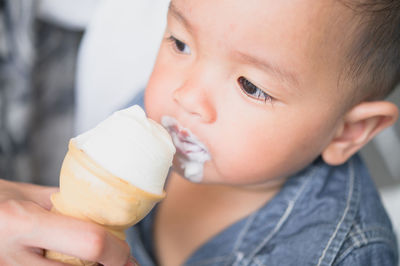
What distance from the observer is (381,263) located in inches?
39.5

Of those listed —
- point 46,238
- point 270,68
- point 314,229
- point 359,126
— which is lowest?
point 314,229

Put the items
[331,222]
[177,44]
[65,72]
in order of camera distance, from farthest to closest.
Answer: [65,72] → [331,222] → [177,44]

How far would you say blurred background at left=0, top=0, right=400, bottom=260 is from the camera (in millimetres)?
1220

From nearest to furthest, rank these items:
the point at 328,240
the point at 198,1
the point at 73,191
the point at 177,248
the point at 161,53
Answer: the point at 73,191 < the point at 198,1 < the point at 161,53 < the point at 328,240 < the point at 177,248

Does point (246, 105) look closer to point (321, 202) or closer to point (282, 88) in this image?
point (282, 88)

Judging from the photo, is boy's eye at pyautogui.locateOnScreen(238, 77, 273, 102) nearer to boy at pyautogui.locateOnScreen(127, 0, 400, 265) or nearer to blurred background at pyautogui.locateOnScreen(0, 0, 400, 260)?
boy at pyautogui.locateOnScreen(127, 0, 400, 265)

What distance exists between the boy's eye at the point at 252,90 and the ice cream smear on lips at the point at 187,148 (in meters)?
0.12

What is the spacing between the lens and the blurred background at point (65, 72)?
1220 millimetres

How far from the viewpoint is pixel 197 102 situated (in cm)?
79

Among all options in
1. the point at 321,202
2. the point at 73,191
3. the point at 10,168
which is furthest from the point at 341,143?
the point at 10,168

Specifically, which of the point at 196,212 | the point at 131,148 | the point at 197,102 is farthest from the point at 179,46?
the point at 196,212

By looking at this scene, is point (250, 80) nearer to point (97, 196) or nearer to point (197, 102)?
point (197, 102)

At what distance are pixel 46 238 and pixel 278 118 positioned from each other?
0.44 m

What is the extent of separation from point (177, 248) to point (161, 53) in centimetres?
56
